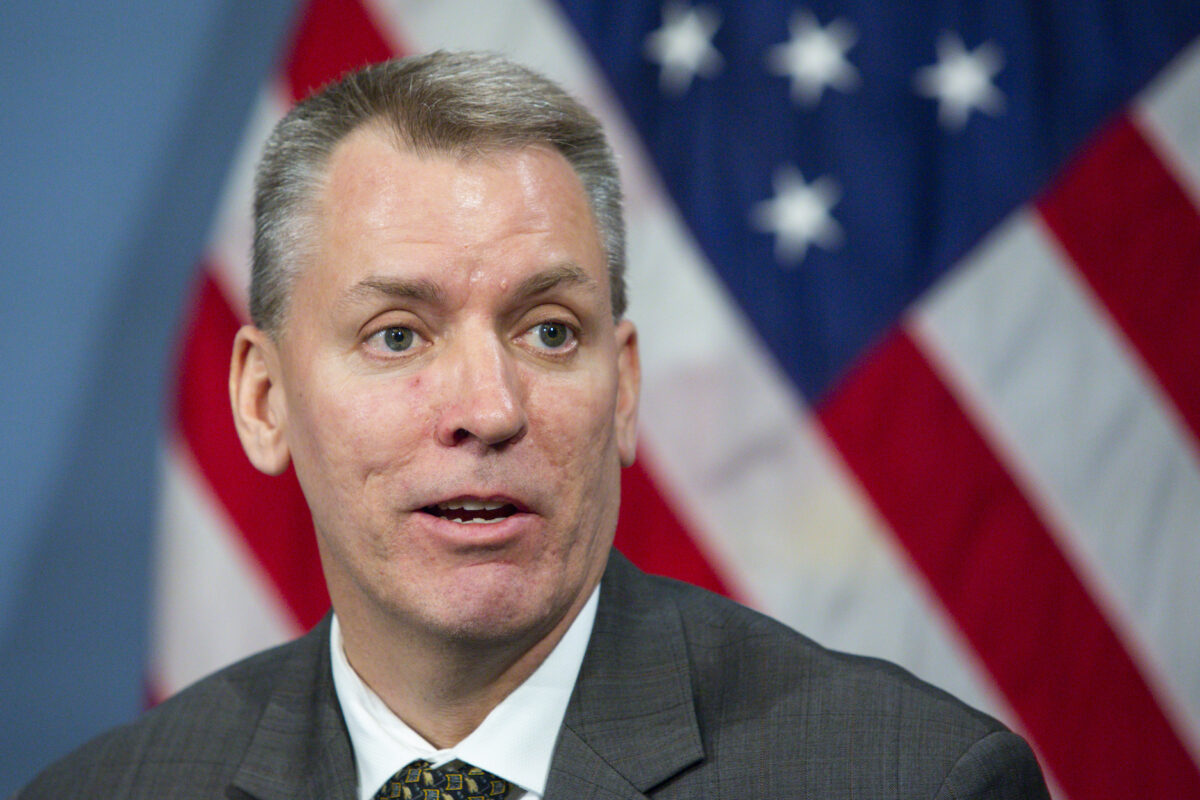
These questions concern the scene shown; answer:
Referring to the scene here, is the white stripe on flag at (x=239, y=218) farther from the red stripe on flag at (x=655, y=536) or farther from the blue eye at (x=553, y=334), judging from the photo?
the blue eye at (x=553, y=334)

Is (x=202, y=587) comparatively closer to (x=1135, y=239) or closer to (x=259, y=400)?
(x=259, y=400)

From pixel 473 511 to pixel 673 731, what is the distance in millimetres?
336

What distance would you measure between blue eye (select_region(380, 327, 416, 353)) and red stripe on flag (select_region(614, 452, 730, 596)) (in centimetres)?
113

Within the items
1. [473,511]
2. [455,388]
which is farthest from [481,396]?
[473,511]

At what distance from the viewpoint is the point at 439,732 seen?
1.55m

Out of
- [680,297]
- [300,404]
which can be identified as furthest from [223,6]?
[300,404]

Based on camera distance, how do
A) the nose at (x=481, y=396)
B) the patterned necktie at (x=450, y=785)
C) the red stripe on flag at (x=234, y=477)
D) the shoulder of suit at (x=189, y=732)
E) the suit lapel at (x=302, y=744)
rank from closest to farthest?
the nose at (x=481, y=396) < the patterned necktie at (x=450, y=785) < the suit lapel at (x=302, y=744) < the shoulder of suit at (x=189, y=732) < the red stripe on flag at (x=234, y=477)

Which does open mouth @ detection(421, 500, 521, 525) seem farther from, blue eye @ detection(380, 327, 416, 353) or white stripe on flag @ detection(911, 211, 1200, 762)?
white stripe on flag @ detection(911, 211, 1200, 762)

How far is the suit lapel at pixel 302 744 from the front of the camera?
159 centimetres

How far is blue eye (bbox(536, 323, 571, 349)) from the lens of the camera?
149 cm

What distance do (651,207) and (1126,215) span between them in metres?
0.90

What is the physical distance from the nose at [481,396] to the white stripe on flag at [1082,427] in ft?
4.39

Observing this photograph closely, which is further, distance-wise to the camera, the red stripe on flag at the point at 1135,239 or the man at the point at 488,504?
the red stripe on flag at the point at 1135,239

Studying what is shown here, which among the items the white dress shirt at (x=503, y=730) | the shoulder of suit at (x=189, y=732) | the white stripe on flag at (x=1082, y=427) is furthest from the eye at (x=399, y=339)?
the white stripe on flag at (x=1082, y=427)
